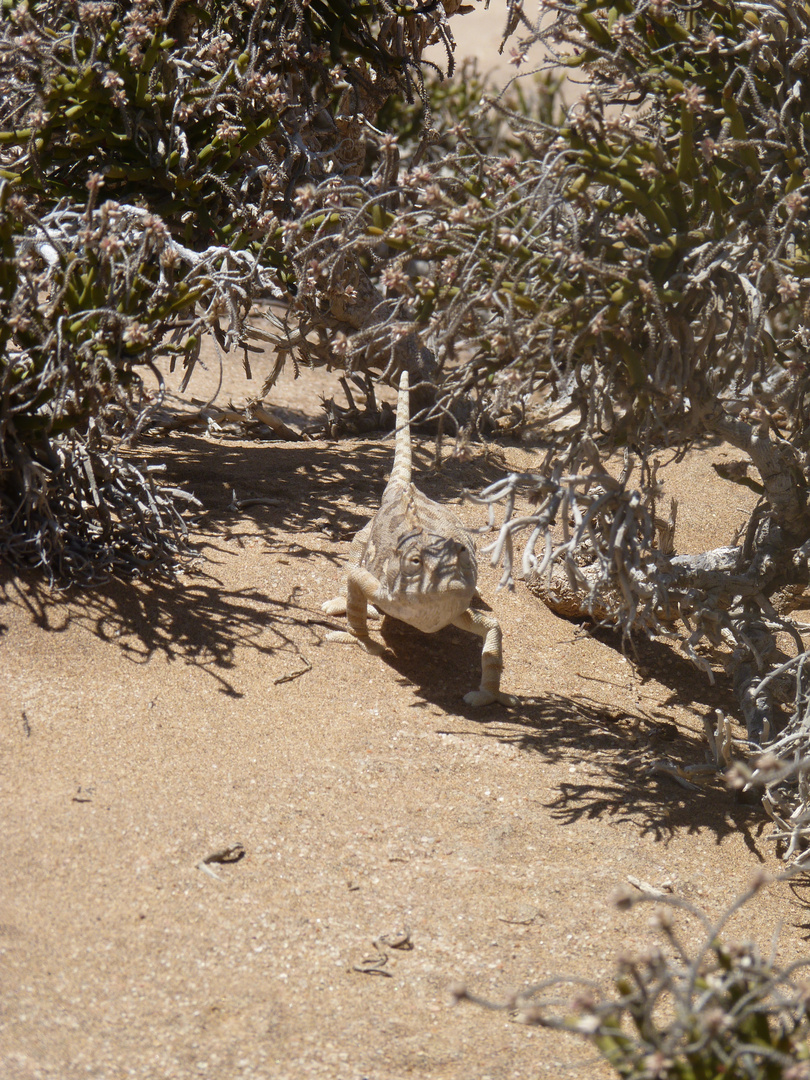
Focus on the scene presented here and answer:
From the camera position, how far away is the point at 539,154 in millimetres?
3615

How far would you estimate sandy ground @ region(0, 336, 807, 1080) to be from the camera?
2879 millimetres

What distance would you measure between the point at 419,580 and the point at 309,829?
137 cm

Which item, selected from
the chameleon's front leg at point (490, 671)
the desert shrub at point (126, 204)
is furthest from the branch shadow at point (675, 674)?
the desert shrub at point (126, 204)

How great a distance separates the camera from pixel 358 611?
5105 millimetres

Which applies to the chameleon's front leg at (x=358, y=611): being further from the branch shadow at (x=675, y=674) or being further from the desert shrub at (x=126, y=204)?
the branch shadow at (x=675, y=674)

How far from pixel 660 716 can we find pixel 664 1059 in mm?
3134

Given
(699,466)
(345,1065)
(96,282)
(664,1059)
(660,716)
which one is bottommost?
(345,1065)

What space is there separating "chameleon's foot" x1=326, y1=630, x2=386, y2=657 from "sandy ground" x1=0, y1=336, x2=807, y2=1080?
0.06m

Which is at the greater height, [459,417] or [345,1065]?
[459,417]

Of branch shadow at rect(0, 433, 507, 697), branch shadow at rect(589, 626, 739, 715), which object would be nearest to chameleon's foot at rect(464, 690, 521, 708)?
branch shadow at rect(589, 626, 739, 715)

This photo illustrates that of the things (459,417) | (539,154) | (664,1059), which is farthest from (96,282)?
(459,417)

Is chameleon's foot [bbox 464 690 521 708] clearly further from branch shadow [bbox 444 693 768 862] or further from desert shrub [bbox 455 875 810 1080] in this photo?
desert shrub [bbox 455 875 810 1080]

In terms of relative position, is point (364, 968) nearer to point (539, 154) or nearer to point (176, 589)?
point (176, 589)

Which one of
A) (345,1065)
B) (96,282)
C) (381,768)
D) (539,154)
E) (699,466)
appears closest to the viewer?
(345,1065)
